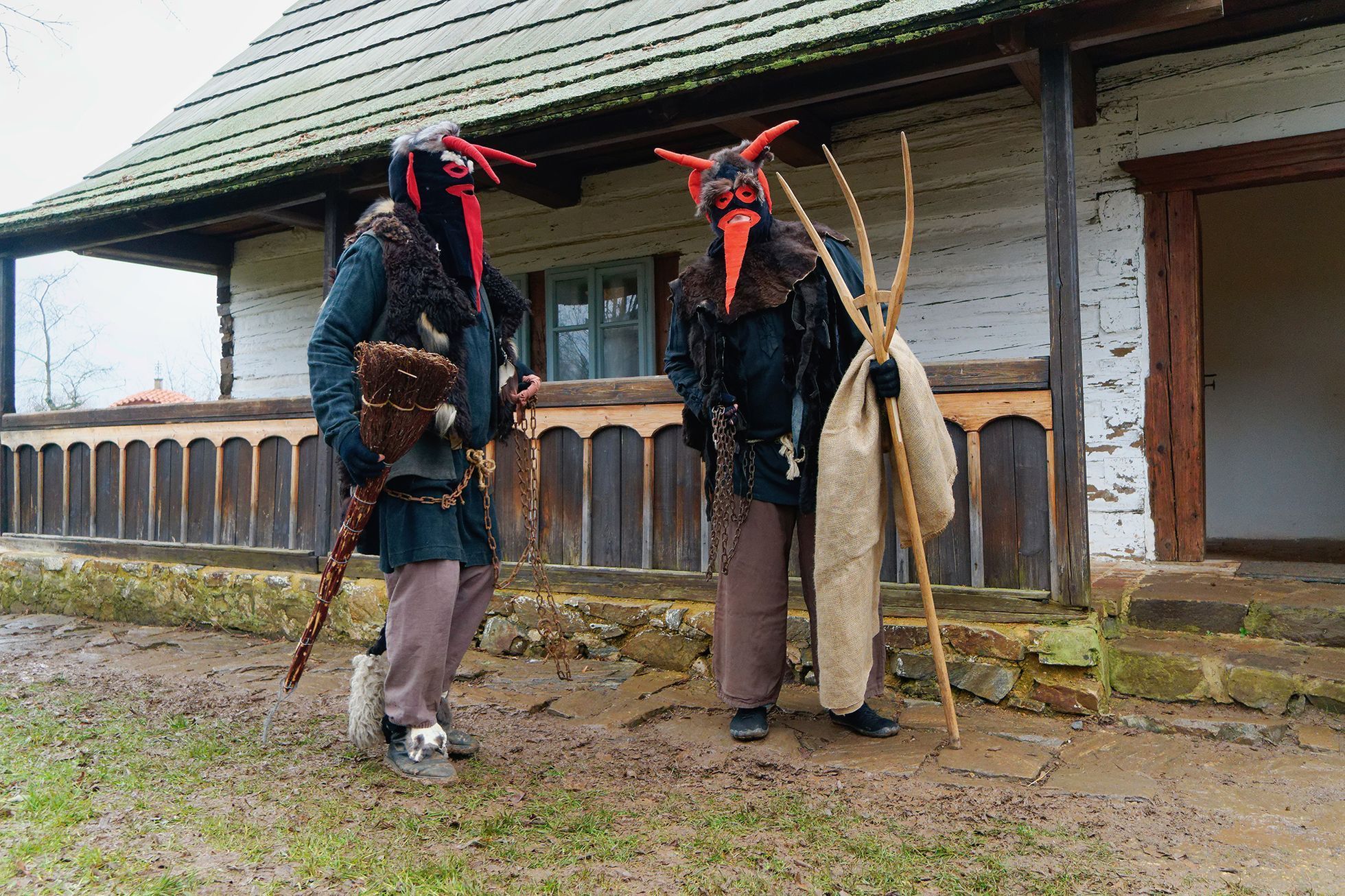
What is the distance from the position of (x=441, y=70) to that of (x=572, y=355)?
2.10 metres

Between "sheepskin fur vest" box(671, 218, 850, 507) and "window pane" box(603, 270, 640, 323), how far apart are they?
3.29 metres

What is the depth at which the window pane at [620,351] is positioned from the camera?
6.70m

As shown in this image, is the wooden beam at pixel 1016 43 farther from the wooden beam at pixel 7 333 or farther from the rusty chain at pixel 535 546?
the wooden beam at pixel 7 333

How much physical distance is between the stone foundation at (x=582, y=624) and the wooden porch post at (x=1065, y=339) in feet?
0.89

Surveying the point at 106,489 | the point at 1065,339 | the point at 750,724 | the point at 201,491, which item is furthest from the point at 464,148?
the point at 106,489

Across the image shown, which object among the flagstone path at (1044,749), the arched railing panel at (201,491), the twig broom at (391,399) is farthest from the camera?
the arched railing panel at (201,491)

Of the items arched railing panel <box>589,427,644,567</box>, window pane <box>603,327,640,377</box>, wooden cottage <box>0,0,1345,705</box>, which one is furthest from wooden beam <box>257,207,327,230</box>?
arched railing panel <box>589,427,644,567</box>

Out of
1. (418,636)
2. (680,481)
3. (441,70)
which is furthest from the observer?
(441,70)

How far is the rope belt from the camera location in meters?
3.00

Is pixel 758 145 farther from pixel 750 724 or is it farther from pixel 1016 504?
pixel 750 724

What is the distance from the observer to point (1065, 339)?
3.81 m

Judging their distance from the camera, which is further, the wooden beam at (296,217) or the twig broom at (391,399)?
the wooden beam at (296,217)

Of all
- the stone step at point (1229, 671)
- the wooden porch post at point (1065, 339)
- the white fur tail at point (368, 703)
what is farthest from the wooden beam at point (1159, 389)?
the white fur tail at point (368, 703)

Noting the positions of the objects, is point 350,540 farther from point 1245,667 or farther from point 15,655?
point 15,655
